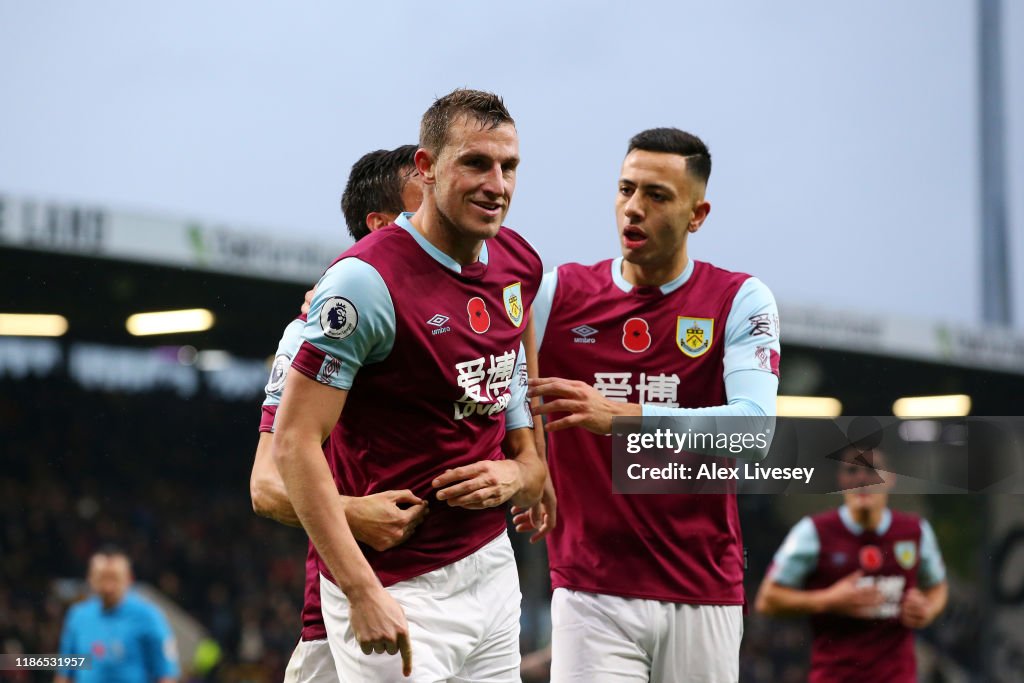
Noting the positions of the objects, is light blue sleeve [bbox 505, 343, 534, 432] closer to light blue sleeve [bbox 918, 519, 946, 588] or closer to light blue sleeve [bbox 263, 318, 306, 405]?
light blue sleeve [bbox 263, 318, 306, 405]

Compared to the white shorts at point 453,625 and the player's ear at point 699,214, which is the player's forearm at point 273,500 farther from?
the player's ear at point 699,214

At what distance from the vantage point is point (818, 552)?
5.75 m

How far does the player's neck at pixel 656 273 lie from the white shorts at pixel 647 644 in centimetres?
99

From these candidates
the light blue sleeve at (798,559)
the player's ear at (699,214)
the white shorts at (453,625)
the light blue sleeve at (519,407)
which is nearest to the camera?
the white shorts at (453,625)

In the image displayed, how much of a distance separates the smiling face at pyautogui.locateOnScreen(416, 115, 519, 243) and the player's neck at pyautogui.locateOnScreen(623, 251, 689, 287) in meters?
1.05

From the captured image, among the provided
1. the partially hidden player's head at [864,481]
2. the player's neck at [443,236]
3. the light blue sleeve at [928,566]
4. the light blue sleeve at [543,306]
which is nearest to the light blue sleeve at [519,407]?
the player's neck at [443,236]

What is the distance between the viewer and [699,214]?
3895 millimetres

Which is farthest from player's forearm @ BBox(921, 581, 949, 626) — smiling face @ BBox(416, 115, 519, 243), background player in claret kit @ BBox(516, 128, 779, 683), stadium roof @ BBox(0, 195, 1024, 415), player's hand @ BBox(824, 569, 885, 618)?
stadium roof @ BBox(0, 195, 1024, 415)

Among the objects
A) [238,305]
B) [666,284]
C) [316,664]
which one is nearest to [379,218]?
[666,284]

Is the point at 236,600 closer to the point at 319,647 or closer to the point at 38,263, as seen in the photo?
the point at 38,263

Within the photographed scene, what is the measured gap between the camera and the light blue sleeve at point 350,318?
2.62 metres

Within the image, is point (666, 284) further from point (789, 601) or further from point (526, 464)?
point (789, 601)

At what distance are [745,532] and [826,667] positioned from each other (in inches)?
438

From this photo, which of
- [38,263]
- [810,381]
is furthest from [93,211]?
[810,381]
